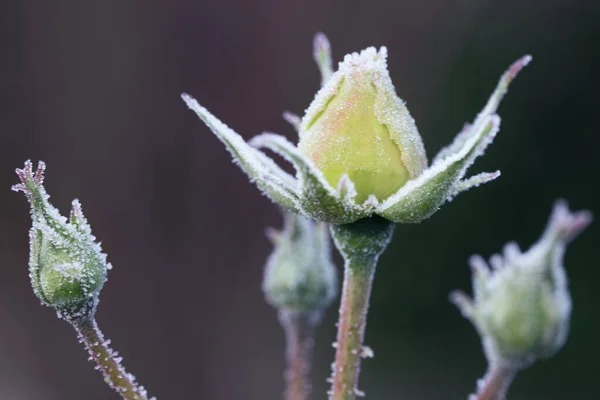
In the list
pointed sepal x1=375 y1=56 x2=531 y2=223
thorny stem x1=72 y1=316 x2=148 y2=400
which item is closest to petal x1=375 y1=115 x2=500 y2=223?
pointed sepal x1=375 y1=56 x2=531 y2=223

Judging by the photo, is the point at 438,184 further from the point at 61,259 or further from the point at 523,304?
the point at 61,259

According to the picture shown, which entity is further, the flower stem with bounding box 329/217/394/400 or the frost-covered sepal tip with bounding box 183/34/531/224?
the flower stem with bounding box 329/217/394/400

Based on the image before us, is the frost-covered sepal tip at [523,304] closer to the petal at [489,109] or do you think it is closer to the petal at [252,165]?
the petal at [489,109]

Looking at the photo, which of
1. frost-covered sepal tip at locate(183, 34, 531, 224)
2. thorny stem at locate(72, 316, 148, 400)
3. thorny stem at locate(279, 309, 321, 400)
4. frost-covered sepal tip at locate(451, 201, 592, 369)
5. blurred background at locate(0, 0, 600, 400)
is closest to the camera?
frost-covered sepal tip at locate(183, 34, 531, 224)

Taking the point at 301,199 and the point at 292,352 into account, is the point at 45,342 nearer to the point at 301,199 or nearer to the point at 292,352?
the point at 292,352

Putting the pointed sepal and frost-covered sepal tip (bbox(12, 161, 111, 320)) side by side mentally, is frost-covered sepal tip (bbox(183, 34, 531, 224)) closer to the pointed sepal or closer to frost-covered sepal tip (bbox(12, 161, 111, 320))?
the pointed sepal

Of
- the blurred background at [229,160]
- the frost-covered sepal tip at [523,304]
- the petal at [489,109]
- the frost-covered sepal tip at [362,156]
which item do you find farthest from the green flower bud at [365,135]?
the blurred background at [229,160]
